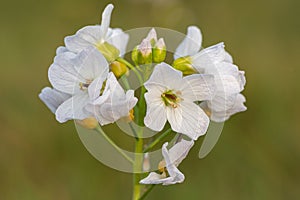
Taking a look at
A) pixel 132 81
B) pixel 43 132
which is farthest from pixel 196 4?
pixel 132 81

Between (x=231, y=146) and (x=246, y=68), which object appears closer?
(x=231, y=146)

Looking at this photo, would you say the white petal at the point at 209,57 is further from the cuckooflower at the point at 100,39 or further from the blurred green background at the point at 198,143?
the blurred green background at the point at 198,143

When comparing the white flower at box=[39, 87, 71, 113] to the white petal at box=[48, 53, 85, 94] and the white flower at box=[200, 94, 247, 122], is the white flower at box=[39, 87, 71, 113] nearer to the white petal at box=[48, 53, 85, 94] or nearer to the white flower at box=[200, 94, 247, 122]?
the white petal at box=[48, 53, 85, 94]

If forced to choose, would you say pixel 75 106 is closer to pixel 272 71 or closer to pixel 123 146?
pixel 123 146

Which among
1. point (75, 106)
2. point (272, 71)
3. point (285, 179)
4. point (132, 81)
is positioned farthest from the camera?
point (272, 71)

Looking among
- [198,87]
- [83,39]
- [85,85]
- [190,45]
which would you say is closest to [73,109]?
[85,85]

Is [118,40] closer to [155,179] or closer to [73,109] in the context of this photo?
[73,109]

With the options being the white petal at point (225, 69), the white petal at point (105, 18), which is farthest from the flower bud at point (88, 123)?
the white petal at point (225, 69)

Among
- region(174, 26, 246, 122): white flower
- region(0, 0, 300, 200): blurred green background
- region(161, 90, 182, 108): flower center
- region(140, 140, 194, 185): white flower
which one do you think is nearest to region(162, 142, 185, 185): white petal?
region(140, 140, 194, 185): white flower
